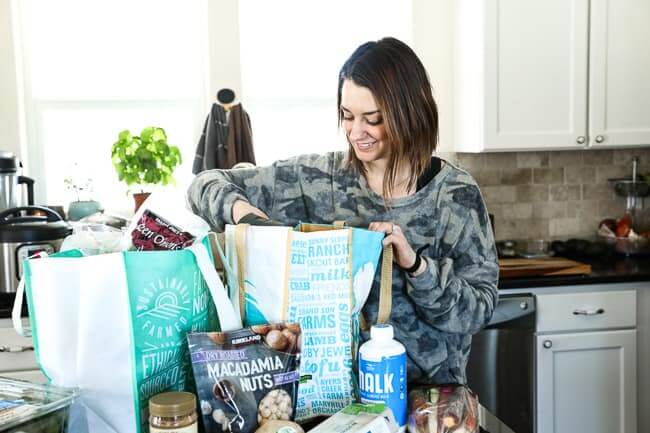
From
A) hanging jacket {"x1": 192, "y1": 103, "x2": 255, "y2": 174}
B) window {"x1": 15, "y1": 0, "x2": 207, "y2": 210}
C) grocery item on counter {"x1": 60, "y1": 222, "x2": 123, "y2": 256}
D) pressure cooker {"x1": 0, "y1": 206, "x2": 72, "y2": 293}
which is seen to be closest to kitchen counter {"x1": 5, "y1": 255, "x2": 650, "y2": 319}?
hanging jacket {"x1": 192, "y1": 103, "x2": 255, "y2": 174}

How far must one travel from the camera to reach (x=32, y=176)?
10.4ft

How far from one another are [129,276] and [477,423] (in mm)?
553

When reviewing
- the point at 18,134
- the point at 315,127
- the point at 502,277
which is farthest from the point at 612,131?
the point at 18,134

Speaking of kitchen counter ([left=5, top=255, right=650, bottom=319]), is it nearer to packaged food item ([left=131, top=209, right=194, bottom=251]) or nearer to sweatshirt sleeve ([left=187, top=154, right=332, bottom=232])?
sweatshirt sleeve ([left=187, top=154, right=332, bottom=232])

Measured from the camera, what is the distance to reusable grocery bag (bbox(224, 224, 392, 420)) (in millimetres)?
1141

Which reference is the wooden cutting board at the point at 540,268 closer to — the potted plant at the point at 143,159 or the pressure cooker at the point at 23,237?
the potted plant at the point at 143,159

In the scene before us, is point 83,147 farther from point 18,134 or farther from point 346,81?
point 346,81

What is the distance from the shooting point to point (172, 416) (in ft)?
3.13

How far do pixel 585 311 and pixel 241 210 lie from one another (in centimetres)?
189

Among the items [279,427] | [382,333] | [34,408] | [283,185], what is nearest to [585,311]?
[283,185]

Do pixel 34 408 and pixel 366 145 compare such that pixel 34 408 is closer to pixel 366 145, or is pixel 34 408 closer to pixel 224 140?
pixel 366 145

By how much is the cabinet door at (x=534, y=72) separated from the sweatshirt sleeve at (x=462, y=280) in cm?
158

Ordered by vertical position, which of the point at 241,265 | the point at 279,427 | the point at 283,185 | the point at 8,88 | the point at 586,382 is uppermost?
the point at 8,88

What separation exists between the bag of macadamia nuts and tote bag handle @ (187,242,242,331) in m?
0.03
